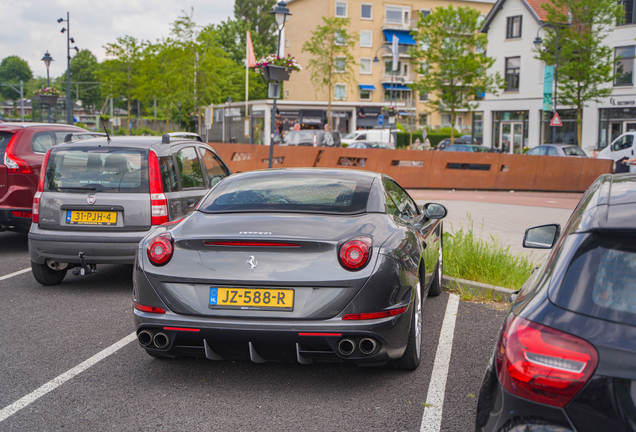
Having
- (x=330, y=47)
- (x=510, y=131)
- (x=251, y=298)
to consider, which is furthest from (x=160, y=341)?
(x=330, y=47)

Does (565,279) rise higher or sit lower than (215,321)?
higher

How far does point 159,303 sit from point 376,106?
6572 centimetres

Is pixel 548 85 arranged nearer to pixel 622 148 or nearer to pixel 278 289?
pixel 622 148

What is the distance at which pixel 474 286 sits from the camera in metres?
6.92

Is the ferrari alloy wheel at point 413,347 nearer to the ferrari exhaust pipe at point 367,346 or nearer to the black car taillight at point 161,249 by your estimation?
the ferrari exhaust pipe at point 367,346

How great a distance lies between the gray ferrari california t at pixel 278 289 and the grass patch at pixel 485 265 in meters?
3.14

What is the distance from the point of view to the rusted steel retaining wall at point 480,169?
21634 millimetres

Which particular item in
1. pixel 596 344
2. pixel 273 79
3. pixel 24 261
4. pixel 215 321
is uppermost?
pixel 273 79

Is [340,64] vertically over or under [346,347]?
over

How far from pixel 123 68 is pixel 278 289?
164 ft

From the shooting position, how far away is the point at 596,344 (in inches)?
78.5

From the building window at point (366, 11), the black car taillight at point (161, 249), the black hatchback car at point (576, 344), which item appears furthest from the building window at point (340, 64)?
the black hatchback car at point (576, 344)

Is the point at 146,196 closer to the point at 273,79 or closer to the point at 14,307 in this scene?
the point at 14,307

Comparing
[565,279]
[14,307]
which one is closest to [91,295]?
[14,307]
